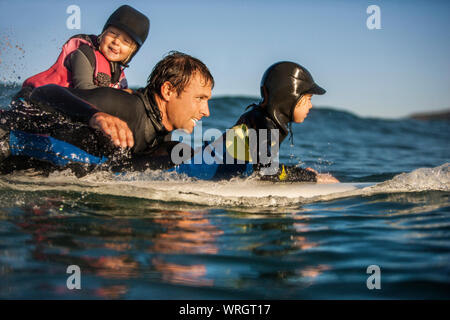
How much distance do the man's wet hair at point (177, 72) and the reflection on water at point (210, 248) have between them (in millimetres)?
1167

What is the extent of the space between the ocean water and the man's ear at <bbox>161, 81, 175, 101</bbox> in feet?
2.39

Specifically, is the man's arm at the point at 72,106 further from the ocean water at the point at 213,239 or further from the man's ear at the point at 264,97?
the man's ear at the point at 264,97

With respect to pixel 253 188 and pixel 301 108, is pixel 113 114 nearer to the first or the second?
pixel 253 188

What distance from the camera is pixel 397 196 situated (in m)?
4.58

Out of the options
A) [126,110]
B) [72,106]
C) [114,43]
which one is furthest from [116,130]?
[114,43]

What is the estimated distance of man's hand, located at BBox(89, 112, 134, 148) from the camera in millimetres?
3490

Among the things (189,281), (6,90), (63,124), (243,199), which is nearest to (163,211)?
(243,199)

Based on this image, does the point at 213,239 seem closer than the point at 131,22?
Yes

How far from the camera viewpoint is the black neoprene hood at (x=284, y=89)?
5.10 meters

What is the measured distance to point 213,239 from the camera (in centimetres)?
330

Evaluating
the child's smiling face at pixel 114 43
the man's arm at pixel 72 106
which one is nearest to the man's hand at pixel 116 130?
the man's arm at pixel 72 106

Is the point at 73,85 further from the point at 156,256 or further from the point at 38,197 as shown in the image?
the point at 156,256

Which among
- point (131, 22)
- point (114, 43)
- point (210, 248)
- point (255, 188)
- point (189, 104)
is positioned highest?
point (131, 22)

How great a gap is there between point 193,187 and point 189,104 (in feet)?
2.59
